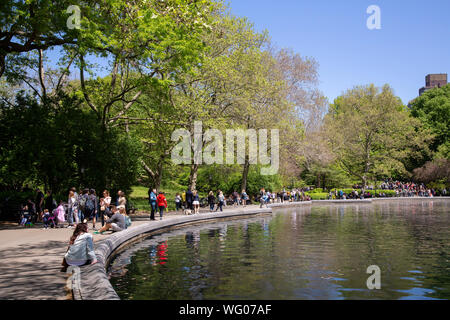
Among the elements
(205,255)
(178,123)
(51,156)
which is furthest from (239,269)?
(178,123)

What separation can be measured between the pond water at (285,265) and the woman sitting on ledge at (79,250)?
0.97m

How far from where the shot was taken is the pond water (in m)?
9.74

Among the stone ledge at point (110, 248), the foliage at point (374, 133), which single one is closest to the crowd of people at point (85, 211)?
the stone ledge at point (110, 248)

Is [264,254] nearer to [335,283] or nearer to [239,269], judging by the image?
[239,269]

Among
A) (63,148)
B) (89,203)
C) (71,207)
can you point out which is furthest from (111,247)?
(63,148)

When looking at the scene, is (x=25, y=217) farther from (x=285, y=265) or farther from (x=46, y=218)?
(x=285, y=265)

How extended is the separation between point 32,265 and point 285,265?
272 inches

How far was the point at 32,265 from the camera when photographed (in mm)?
10750

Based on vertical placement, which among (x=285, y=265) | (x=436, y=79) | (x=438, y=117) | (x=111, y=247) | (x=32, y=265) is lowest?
(x=285, y=265)

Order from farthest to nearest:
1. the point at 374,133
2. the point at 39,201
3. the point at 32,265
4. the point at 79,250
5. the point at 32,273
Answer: the point at 374,133 < the point at 39,201 < the point at 32,265 < the point at 79,250 < the point at 32,273

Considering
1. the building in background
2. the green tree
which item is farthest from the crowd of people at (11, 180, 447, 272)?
the building in background

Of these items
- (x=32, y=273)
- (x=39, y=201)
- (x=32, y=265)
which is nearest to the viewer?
(x=32, y=273)

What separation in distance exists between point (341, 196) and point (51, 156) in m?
41.7
